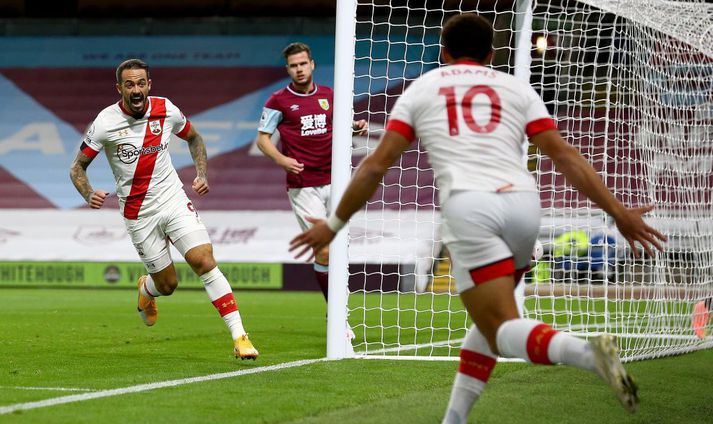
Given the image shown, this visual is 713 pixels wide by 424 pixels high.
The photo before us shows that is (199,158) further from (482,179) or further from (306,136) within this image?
(482,179)

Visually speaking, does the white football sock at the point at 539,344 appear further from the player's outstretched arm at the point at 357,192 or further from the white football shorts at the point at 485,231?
the player's outstretched arm at the point at 357,192

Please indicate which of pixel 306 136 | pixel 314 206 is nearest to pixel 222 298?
pixel 314 206

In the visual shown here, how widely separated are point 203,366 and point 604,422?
303cm

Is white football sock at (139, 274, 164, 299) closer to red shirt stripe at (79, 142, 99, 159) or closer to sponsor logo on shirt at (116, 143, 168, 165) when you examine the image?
sponsor logo on shirt at (116, 143, 168, 165)

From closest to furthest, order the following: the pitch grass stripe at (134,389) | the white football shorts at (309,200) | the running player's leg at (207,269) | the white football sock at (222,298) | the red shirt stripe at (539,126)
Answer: the red shirt stripe at (539,126) < the pitch grass stripe at (134,389) < the running player's leg at (207,269) < the white football sock at (222,298) < the white football shorts at (309,200)

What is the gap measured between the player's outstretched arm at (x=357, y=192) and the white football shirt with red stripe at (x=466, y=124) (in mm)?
102

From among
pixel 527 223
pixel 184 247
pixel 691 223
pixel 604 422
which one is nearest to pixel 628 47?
pixel 691 223

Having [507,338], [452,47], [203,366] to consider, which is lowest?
[203,366]

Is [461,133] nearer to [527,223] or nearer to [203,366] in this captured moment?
[527,223]

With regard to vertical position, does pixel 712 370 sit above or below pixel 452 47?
below

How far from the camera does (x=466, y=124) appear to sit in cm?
417

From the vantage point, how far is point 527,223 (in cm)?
411

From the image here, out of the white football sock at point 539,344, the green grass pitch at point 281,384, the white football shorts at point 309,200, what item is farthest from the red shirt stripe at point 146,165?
the white football sock at point 539,344

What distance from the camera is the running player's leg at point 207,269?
7.17 m
